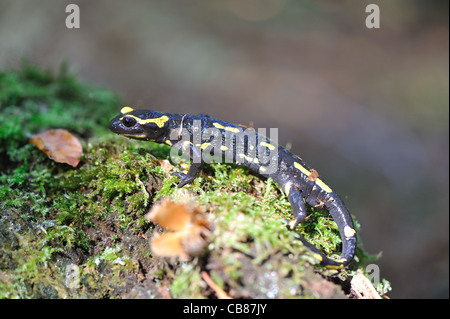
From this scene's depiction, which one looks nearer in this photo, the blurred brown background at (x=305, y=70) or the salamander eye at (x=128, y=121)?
the salamander eye at (x=128, y=121)

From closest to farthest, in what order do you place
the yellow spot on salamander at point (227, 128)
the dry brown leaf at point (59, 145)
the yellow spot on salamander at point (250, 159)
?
the yellow spot on salamander at point (250, 159)
the dry brown leaf at point (59, 145)
the yellow spot on salamander at point (227, 128)

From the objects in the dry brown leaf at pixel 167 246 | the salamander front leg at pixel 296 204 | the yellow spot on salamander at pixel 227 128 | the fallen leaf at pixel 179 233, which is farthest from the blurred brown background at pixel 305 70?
the dry brown leaf at pixel 167 246

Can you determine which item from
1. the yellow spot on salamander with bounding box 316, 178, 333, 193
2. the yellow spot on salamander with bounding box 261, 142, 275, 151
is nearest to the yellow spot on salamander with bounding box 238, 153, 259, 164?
the yellow spot on salamander with bounding box 261, 142, 275, 151

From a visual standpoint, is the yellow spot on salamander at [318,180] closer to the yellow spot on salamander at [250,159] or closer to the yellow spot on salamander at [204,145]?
the yellow spot on salamander at [250,159]

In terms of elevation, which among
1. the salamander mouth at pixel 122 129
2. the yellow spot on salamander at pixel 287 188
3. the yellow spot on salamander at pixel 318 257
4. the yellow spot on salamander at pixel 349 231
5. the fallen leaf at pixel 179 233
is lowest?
Result: the yellow spot on salamander at pixel 349 231

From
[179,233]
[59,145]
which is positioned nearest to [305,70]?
[59,145]

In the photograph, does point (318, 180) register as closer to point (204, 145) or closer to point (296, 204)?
point (296, 204)
